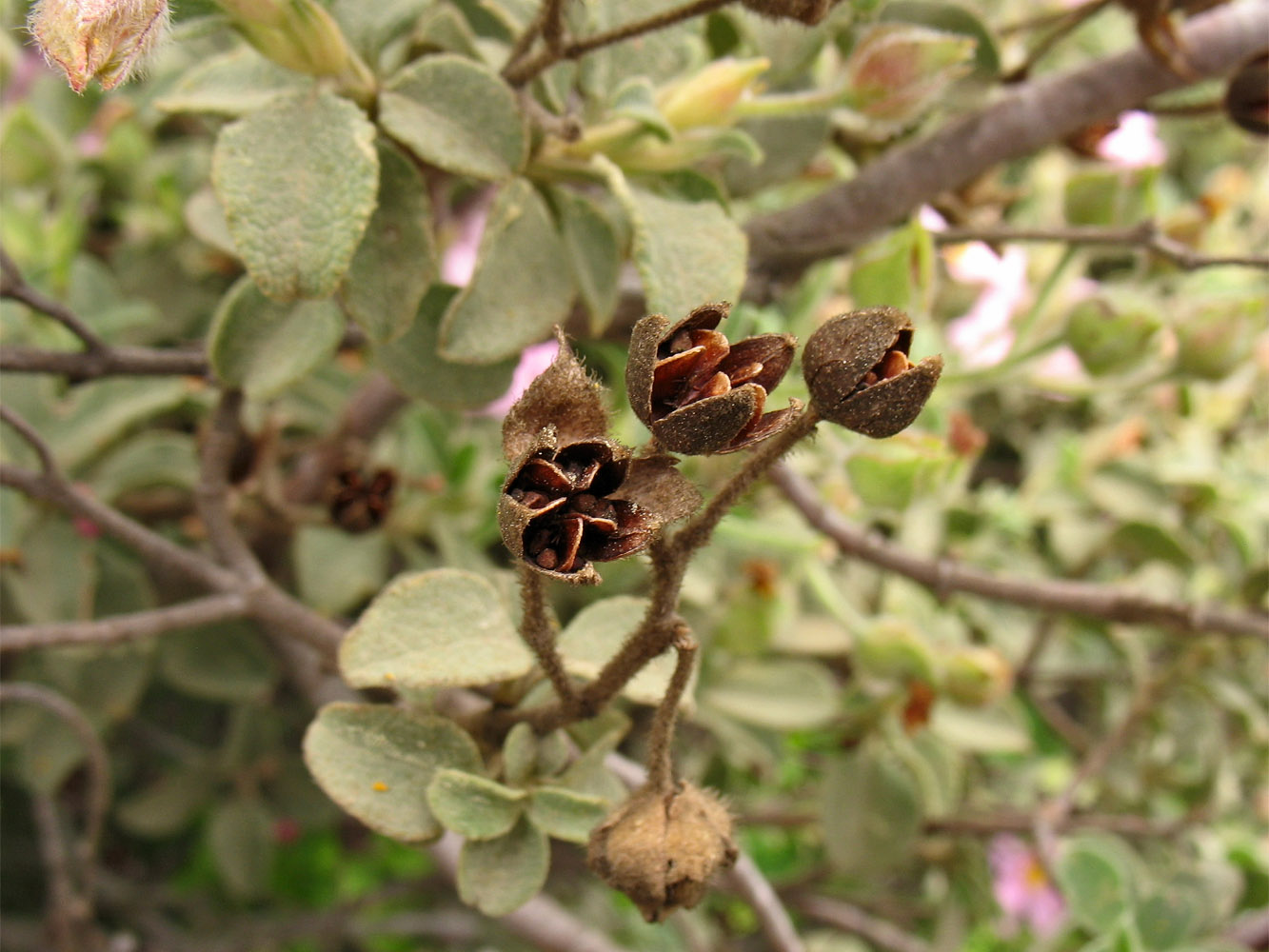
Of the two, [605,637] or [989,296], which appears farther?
[989,296]

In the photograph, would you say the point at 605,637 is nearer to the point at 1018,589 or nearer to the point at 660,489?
the point at 660,489

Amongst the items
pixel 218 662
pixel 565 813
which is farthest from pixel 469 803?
pixel 218 662

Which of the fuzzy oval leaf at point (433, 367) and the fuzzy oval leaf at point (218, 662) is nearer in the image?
the fuzzy oval leaf at point (433, 367)

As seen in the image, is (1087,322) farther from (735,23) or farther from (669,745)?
(669,745)

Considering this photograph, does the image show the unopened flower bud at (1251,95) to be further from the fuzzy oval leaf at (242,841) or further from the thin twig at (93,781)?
the fuzzy oval leaf at (242,841)

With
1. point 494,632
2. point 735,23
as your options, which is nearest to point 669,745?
point 494,632

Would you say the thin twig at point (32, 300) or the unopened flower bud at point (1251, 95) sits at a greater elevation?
the thin twig at point (32, 300)

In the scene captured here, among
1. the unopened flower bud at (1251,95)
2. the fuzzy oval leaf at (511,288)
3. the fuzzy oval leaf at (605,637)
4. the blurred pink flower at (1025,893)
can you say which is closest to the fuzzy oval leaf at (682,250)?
the fuzzy oval leaf at (511,288)
